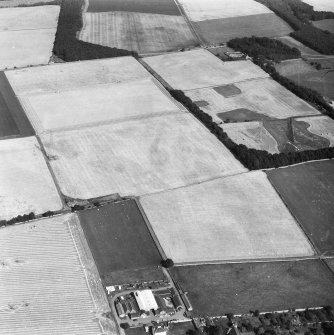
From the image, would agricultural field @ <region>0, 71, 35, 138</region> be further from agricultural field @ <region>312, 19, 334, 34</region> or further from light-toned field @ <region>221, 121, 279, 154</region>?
agricultural field @ <region>312, 19, 334, 34</region>

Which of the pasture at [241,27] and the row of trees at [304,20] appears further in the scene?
the pasture at [241,27]

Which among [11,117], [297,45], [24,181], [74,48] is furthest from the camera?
[297,45]

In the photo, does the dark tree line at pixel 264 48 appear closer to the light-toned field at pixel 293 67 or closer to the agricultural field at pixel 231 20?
the light-toned field at pixel 293 67

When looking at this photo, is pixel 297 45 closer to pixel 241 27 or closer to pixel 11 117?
pixel 241 27

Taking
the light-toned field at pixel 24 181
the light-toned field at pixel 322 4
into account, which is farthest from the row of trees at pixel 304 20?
the light-toned field at pixel 24 181

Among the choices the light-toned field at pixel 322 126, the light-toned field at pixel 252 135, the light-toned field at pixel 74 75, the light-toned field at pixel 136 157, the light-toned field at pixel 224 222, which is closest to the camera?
the light-toned field at pixel 224 222

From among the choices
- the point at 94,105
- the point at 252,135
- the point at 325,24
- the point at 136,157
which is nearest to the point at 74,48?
the point at 94,105

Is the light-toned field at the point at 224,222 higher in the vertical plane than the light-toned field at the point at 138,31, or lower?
higher
